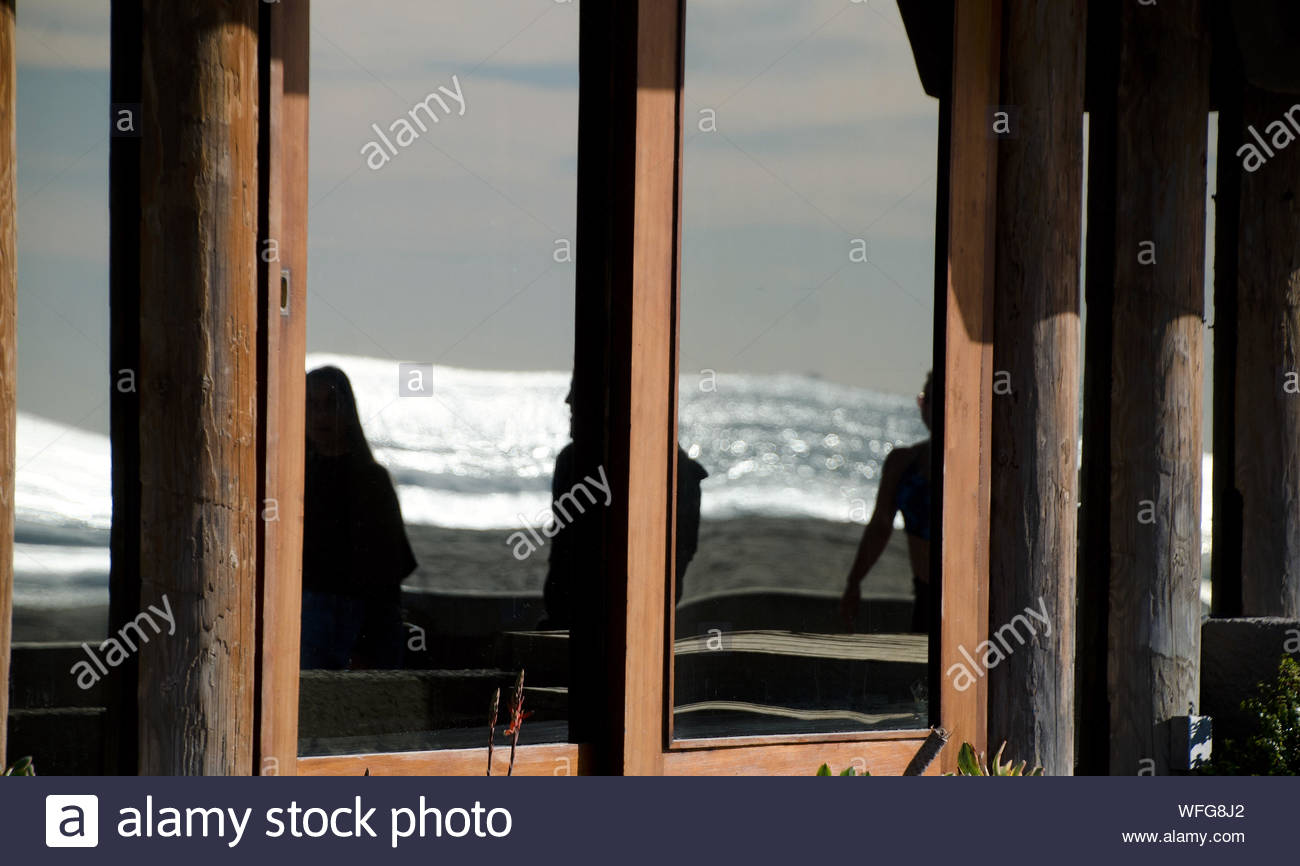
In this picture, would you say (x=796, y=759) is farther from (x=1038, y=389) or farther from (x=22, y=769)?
(x=22, y=769)

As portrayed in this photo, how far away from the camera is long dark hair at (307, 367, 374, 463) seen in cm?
366

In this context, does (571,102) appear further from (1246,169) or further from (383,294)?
(1246,169)

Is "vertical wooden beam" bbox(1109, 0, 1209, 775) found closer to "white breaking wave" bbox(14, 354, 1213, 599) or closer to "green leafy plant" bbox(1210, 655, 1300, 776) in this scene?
"green leafy plant" bbox(1210, 655, 1300, 776)

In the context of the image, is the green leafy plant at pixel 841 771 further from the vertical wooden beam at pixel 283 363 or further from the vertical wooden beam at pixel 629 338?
the vertical wooden beam at pixel 283 363

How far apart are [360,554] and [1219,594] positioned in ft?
10.3

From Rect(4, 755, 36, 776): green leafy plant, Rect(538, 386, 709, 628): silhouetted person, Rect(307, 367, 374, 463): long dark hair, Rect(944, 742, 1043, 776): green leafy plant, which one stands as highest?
Rect(307, 367, 374, 463): long dark hair

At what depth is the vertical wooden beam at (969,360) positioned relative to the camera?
4477 millimetres

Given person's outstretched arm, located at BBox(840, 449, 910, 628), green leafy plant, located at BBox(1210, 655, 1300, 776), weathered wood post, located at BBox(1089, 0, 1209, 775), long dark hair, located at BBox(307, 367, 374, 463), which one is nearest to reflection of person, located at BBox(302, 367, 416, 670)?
long dark hair, located at BBox(307, 367, 374, 463)

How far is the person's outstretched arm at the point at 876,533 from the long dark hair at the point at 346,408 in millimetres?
1493

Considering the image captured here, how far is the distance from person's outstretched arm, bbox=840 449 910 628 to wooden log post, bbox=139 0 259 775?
181 centimetres

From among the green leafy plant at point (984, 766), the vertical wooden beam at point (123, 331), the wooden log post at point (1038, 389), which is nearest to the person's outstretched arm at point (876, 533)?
the wooden log post at point (1038, 389)

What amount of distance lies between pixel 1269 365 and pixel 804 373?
1.88 metres
